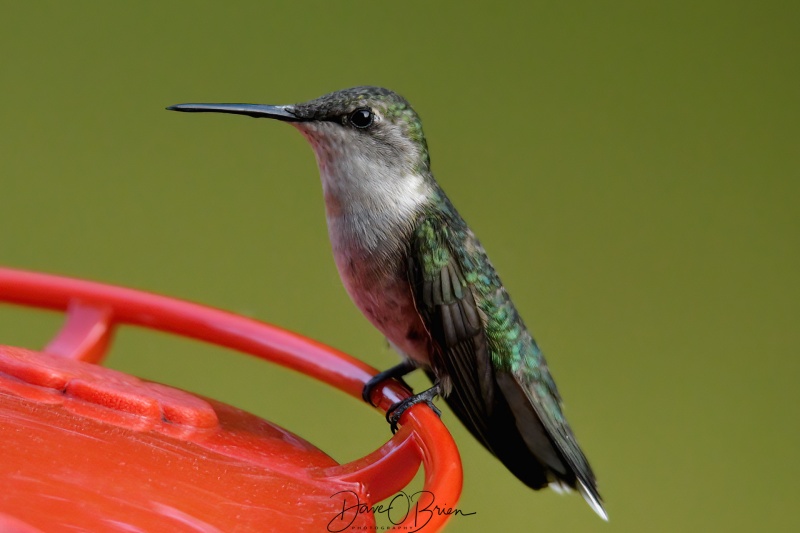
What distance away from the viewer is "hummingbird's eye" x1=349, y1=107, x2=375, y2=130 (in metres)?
1.68

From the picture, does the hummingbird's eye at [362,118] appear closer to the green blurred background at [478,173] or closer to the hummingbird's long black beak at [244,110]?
the hummingbird's long black beak at [244,110]

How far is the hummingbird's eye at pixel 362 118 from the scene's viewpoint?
5.50ft

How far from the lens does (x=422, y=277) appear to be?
1.63 m

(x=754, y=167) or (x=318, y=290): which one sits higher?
(x=754, y=167)

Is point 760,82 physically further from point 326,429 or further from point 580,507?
point 326,429

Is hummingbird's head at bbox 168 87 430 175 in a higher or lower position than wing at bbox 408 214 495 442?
higher

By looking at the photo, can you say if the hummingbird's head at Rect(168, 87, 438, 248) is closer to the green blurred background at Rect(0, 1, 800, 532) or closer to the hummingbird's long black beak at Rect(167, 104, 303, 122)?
the hummingbird's long black beak at Rect(167, 104, 303, 122)

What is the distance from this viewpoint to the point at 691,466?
355 centimetres

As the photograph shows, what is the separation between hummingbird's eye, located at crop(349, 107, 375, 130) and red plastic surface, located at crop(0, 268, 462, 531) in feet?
1.44

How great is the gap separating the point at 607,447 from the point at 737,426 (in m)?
0.47

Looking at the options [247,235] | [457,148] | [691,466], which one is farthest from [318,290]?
[691,466]

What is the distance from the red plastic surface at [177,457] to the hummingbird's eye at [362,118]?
438mm

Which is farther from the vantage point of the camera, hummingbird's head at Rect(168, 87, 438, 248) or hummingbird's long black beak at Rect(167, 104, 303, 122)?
hummingbird's head at Rect(168, 87, 438, 248)
